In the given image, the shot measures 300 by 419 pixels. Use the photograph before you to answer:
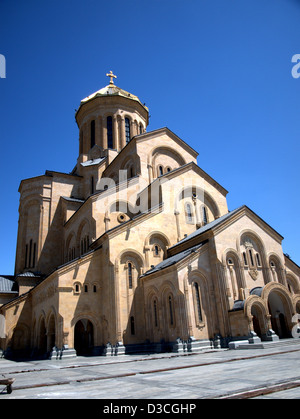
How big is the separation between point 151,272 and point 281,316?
9.47 m

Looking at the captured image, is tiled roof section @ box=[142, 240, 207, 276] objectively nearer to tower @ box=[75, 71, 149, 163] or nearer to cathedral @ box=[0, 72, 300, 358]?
cathedral @ box=[0, 72, 300, 358]

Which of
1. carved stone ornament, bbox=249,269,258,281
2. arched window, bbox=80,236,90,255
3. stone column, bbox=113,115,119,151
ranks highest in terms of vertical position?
stone column, bbox=113,115,119,151

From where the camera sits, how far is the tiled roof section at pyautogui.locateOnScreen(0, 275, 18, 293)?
3112 centimetres

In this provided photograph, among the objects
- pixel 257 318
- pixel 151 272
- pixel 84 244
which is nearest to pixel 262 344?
pixel 257 318

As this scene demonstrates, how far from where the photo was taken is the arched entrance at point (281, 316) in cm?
2133

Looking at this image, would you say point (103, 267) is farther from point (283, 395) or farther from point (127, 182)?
point (283, 395)

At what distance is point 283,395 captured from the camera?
5.86 meters

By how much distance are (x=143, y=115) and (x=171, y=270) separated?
27450 mm

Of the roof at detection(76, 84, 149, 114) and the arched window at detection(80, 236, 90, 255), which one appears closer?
the arched window at detection(80, 236, 90, 255)

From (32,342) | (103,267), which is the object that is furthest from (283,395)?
(32,342)

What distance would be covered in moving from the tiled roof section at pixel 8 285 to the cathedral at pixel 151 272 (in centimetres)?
18

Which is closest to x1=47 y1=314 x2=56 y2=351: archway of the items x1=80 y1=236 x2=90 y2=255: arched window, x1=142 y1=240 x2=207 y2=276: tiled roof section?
x1=80 y1=236 x2=90 y2=255: arched window

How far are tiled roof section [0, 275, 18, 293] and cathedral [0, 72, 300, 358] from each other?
0.58 feet

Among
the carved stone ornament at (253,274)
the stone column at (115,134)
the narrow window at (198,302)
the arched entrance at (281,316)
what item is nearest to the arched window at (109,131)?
the stone column at (115,134)
